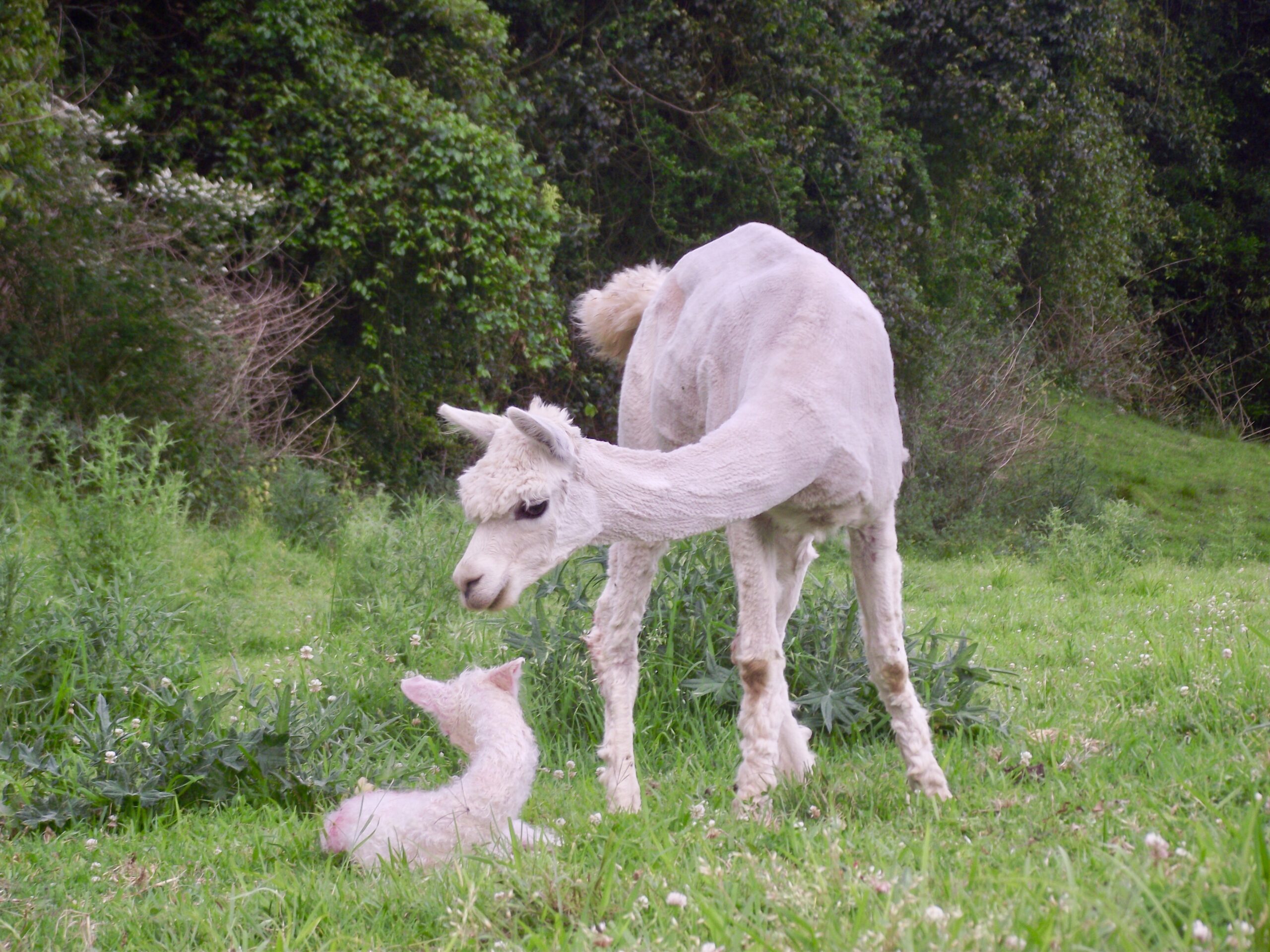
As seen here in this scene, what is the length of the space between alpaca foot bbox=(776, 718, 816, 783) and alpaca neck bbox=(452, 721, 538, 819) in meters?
0.92

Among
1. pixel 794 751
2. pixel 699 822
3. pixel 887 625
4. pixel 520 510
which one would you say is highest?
pixel 520 510

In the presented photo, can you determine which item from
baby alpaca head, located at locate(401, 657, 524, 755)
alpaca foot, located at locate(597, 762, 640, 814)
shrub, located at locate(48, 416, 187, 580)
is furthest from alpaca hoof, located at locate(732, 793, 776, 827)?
shrub, located at locate(48, 416, 187, 580)

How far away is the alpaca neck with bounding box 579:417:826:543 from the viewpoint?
2.77 metres

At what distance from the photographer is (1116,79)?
19125 mm

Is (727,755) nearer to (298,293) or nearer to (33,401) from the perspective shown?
(33,401)

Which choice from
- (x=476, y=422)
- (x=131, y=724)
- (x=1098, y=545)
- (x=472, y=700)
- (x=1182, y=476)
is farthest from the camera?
(x=1182, y=476)

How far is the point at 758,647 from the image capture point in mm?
3488

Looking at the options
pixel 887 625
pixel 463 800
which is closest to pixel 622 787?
pixel 463 800

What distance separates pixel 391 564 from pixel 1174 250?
62.4ft

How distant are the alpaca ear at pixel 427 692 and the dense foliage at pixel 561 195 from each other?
5724 millimetres

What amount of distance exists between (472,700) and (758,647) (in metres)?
0.90

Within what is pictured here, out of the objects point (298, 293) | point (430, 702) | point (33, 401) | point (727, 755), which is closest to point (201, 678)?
point (430, 702)

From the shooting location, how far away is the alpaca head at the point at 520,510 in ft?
8.53

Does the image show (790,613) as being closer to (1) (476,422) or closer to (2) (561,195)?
(1) (476,422)
